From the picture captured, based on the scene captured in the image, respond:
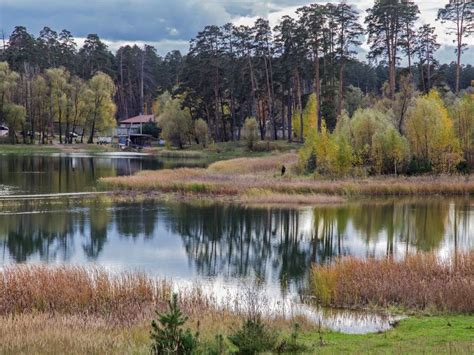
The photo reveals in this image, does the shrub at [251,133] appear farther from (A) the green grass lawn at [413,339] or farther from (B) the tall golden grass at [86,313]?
(A) the green grass lawn at [413,339]

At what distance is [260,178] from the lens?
47188 millimetres

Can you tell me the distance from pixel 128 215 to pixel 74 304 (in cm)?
1936

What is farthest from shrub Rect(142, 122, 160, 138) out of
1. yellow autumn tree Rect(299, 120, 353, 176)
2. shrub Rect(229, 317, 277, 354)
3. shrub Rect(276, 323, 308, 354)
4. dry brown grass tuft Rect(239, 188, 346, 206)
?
shrub Rect(229, 317, 277, 354)

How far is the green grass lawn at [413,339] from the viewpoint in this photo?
433 inches

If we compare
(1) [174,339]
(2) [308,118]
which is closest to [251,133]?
(2) [308,118]

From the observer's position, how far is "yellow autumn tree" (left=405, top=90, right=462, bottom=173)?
48.8m

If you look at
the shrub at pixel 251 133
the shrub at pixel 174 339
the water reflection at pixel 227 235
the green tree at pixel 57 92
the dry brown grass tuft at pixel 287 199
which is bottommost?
the water reflection at pixel 227 235

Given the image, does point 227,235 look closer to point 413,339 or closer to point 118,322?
point 118,322

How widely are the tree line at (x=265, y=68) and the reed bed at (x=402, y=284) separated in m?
39.5

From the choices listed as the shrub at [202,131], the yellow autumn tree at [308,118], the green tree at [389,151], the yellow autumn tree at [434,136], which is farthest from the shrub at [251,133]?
the yellow autumn tree at [434,136]

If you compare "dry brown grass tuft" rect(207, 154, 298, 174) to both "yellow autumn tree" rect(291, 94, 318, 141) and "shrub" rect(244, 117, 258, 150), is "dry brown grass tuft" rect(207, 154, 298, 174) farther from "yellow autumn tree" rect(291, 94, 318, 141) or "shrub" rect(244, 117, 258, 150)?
"yellow autumn tree" rect(291, 94, 318, 141)

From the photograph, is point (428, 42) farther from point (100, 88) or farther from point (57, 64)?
point (57, 64)

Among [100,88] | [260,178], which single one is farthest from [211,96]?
[260,178]

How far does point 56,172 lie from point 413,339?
2038 inches
